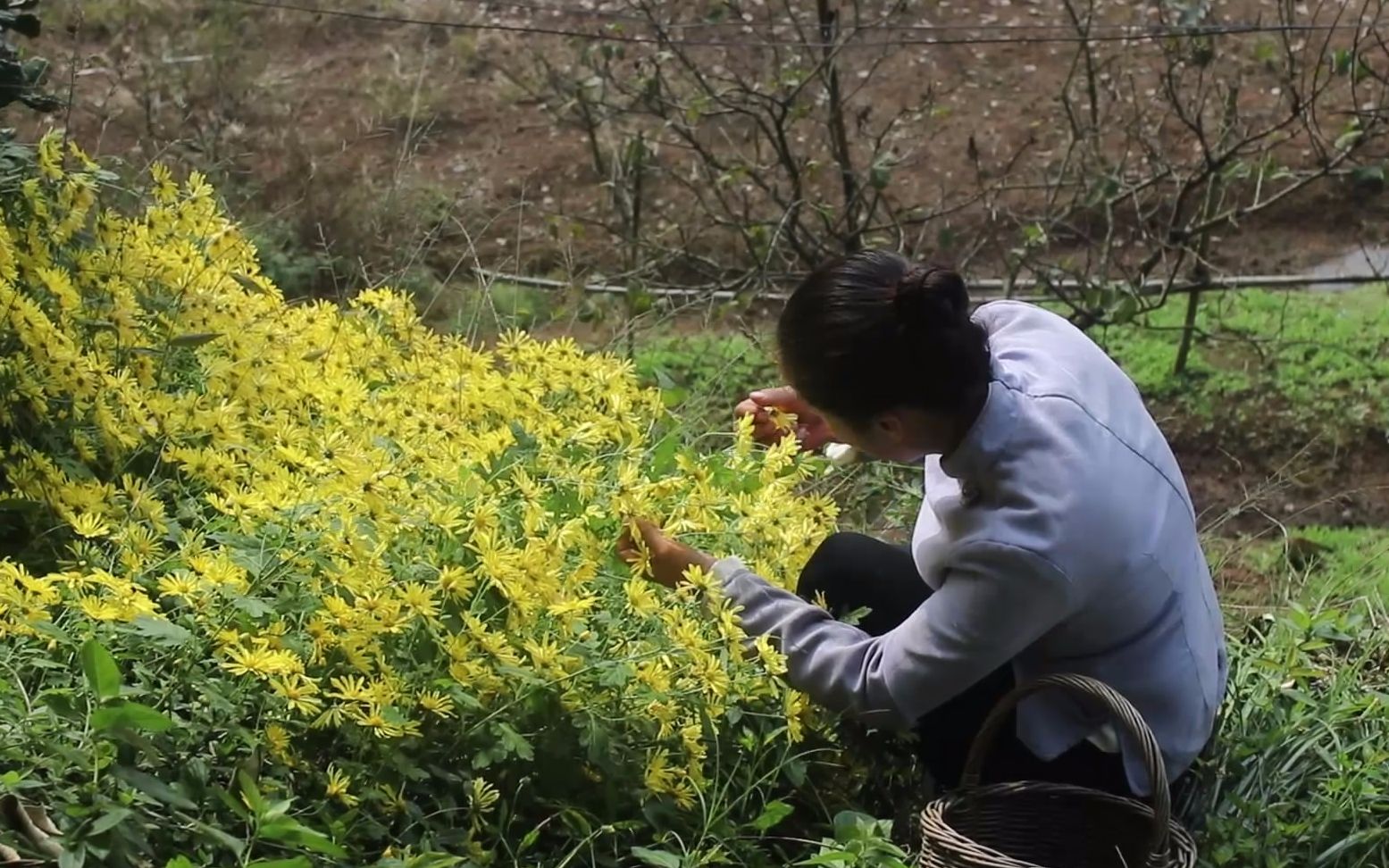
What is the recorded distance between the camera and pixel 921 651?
65.0 inches

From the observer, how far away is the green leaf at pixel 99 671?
1.17 meters

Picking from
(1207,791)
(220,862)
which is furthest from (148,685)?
(1207,791)

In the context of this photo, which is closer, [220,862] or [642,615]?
[220,862]

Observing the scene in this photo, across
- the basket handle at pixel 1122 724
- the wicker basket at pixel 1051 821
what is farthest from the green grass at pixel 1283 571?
the basket handle at pixel 1122 724

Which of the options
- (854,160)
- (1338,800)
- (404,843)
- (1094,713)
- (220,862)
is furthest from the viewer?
(854,160)

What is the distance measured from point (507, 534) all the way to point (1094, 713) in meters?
0.74

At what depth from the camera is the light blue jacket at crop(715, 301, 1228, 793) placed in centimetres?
162

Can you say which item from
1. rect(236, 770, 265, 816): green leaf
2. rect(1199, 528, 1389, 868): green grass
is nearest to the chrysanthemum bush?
rect(236, 770, 265, 816): green leaf

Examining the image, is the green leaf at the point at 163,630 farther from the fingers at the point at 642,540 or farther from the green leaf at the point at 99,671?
the fingers at the point at 642,540

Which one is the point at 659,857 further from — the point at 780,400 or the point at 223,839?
the point at 780,400

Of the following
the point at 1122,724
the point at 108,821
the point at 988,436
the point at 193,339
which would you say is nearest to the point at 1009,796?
the point at 1122,724

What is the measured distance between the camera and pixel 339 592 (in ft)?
4.61

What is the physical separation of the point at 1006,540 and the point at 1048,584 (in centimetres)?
7

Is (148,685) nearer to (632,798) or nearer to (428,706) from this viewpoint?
(428,706)
